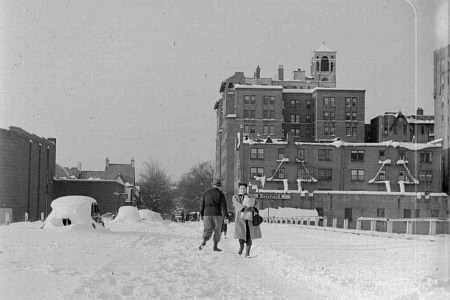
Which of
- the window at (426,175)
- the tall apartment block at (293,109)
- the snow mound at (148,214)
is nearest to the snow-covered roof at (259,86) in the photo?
the tall apartment block at (293,109)

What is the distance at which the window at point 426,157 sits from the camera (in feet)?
298

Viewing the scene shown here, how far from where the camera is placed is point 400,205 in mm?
86312

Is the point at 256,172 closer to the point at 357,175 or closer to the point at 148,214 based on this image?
→ the point at 357,175

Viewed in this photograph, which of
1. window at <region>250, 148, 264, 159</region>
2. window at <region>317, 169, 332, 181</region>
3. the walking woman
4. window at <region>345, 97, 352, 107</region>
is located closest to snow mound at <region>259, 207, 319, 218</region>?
window at <region>317, 169, 332, 181</region>

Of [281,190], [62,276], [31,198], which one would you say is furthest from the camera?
[281,190]

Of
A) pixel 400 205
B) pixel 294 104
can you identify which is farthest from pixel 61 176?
pixel 294 104

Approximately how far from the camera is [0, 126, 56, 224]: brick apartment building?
32031 millimetres

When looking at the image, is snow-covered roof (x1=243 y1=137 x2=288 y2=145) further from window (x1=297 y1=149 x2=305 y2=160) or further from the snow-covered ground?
the snow-covered ground

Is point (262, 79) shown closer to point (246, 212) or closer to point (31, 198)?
point (31, 198)

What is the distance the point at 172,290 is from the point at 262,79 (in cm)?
9575

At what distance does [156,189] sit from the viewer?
48031 mm

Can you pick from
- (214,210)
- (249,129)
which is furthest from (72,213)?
(249,129)

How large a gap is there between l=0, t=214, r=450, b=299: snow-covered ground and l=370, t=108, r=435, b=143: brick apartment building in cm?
8696

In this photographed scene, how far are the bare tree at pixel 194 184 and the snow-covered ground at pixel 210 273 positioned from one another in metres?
26.2
